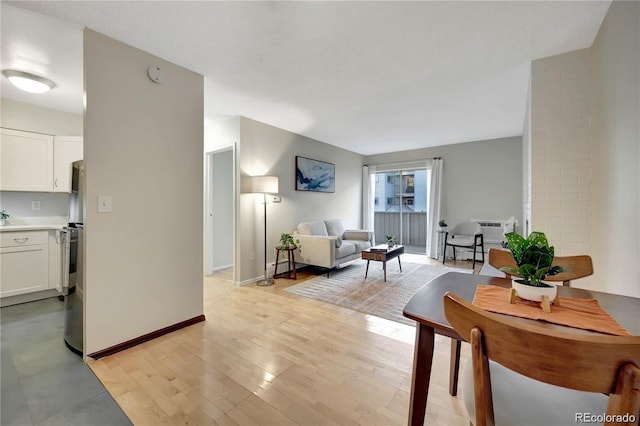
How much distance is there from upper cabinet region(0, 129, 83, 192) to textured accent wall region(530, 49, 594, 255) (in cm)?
473

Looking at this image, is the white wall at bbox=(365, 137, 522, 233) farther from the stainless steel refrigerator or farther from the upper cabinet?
the upper cabinet

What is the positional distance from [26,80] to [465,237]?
6.45m

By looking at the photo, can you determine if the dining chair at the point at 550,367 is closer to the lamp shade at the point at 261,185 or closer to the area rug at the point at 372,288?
the area rug at the point at 372,288

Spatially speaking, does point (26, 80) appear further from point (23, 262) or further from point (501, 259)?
point (501, 259)

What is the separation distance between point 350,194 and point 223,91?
3.97m

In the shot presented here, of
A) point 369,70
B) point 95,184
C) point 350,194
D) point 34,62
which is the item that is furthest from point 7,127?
point 350,194

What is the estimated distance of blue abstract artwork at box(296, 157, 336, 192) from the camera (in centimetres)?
484

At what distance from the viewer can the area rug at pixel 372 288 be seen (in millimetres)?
2936

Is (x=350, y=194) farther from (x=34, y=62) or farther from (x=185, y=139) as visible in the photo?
(x=34, y=62)

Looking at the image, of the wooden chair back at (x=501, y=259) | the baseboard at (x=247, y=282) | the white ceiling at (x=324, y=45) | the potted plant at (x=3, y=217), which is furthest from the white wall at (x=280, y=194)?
the wooden chair back at (x=501, y=259)

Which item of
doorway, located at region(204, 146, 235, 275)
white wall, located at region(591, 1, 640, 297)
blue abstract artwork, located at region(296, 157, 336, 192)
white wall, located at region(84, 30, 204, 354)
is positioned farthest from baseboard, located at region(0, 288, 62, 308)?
white wall, located at region(591, 1, 640, 297)

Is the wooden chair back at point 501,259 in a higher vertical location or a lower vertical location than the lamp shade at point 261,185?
lower

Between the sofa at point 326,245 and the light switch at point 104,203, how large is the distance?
2.68 meters

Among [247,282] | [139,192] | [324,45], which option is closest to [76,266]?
[139,192]
